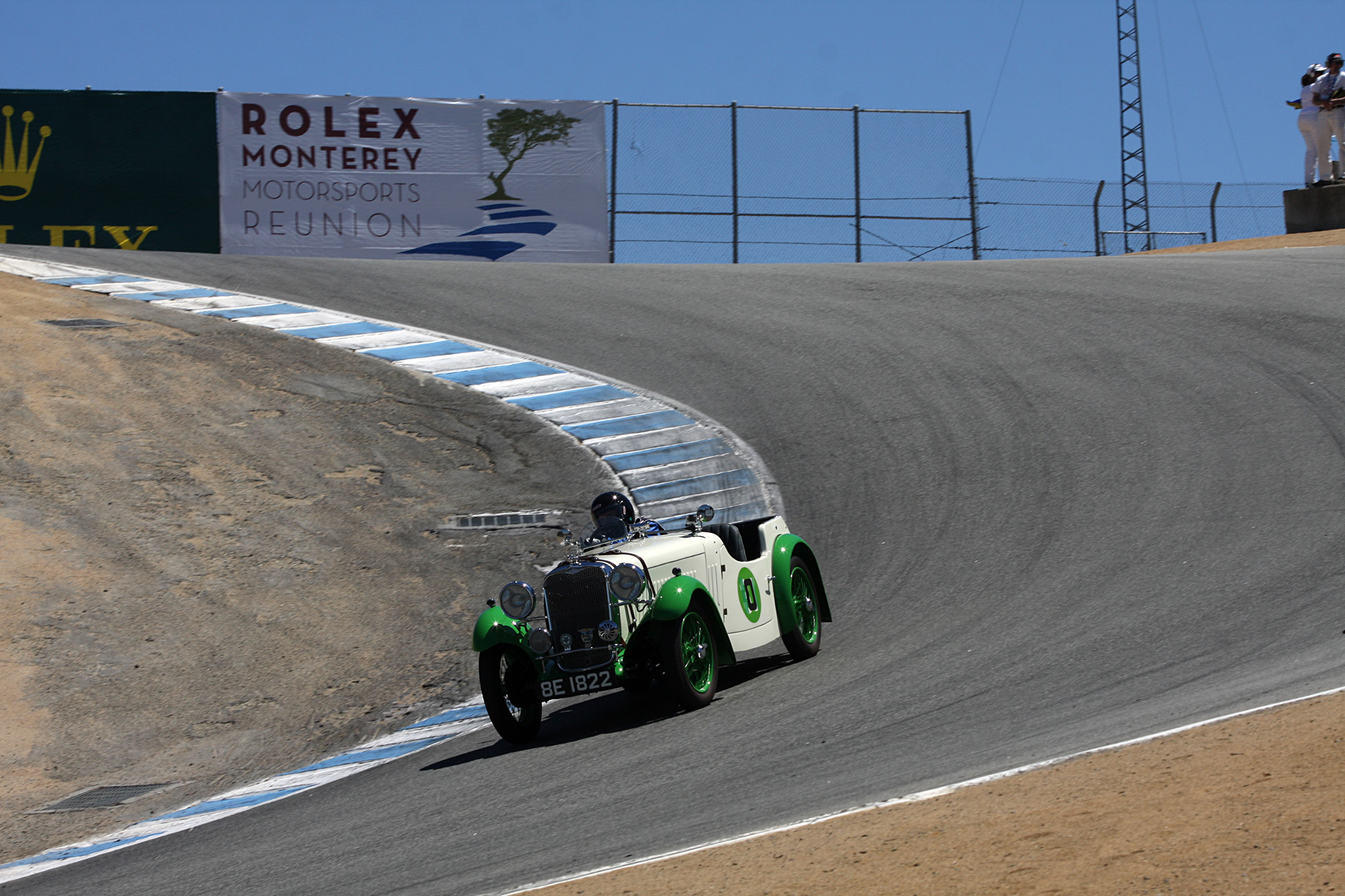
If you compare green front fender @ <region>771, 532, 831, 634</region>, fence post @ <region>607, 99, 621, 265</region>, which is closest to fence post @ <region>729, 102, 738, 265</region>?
fence post @ <region>607, 99, 621, 265</region>

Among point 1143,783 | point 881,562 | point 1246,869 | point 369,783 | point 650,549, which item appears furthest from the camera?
point 881,562

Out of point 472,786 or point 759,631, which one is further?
point 759,631

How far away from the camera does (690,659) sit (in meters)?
7.47

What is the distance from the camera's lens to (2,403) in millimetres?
12148

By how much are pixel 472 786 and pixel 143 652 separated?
3.87 meters

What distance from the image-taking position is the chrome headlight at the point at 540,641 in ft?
24.1

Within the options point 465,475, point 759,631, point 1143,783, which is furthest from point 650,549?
point 465,475

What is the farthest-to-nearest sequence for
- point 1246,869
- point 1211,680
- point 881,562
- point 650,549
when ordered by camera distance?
point 881,562 < point 650,549 < point 1211,680 < point 1246,869

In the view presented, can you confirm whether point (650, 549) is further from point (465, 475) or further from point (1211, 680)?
point (465, 475)

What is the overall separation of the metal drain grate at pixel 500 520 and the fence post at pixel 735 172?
12155 mm

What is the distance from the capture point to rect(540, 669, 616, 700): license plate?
7309 millimetres

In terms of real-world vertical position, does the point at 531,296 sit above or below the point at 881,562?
above

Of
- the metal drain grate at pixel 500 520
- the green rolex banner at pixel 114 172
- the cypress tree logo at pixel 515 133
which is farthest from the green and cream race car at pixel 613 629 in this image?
the green rolex banner at pixel 114 172

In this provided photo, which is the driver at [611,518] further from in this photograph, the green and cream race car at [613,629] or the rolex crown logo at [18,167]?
the rolex crown logo at [18,167]
